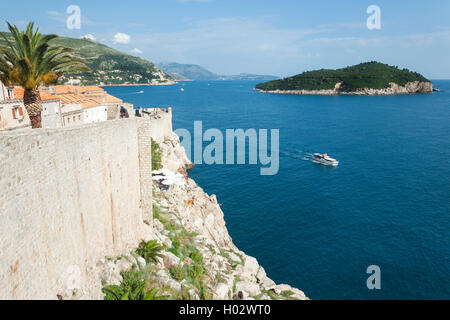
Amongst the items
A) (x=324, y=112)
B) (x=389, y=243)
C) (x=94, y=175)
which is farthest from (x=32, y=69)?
(x=324, y=112)

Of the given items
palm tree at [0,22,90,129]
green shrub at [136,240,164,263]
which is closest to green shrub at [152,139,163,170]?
green shrub at [136,240,164,263]

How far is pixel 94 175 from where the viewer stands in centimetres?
1178

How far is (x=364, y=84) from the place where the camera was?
164250 mm

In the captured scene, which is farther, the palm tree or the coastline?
the coastline

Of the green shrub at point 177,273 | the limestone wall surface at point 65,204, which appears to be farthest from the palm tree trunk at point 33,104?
the green shrub at point 177,273

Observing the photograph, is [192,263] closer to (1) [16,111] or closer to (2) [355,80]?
(1) [16,111]

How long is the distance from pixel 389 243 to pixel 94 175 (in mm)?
26309

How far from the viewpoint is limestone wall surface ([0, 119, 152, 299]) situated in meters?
7.43

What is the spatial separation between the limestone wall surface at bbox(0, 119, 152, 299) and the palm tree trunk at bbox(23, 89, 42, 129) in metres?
3.42

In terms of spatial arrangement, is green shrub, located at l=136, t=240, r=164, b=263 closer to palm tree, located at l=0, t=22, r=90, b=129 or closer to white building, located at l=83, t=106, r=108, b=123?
palm tree, located at l=0, t=22, r=90, b=129

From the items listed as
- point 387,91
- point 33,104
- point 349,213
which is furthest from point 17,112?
point 387,91

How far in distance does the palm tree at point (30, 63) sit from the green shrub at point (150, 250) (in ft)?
24.9
